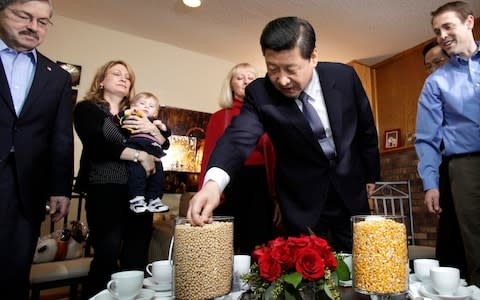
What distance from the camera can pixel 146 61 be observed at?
4.27m

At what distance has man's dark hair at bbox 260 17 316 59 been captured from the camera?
3.65ft

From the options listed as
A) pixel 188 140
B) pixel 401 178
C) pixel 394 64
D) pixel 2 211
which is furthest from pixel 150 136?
pixel 394 64

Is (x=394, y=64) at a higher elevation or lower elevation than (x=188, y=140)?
Answer: higher

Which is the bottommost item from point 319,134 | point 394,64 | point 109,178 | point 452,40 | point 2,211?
point 2,211

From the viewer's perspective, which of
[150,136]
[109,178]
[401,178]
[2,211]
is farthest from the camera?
[401,178]

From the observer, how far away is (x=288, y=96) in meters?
1.28

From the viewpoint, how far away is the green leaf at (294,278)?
2.05ft

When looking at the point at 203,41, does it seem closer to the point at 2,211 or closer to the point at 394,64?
the point at 394,64

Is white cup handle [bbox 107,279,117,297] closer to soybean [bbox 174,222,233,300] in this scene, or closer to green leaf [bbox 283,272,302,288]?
soybean [bbox 174,222,233,300]

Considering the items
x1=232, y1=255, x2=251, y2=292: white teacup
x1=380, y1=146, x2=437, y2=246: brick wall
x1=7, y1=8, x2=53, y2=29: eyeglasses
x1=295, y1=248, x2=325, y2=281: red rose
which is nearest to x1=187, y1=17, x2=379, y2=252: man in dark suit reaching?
x1=232, y1=255, x2=251, y2=292: white teacup

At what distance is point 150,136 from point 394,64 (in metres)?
3.96

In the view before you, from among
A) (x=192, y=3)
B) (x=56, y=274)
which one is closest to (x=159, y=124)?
(x=56, y=274)

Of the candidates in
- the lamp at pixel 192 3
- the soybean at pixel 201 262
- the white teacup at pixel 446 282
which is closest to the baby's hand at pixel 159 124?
the soybean at pixel 201 262

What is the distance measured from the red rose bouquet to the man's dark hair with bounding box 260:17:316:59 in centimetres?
66
